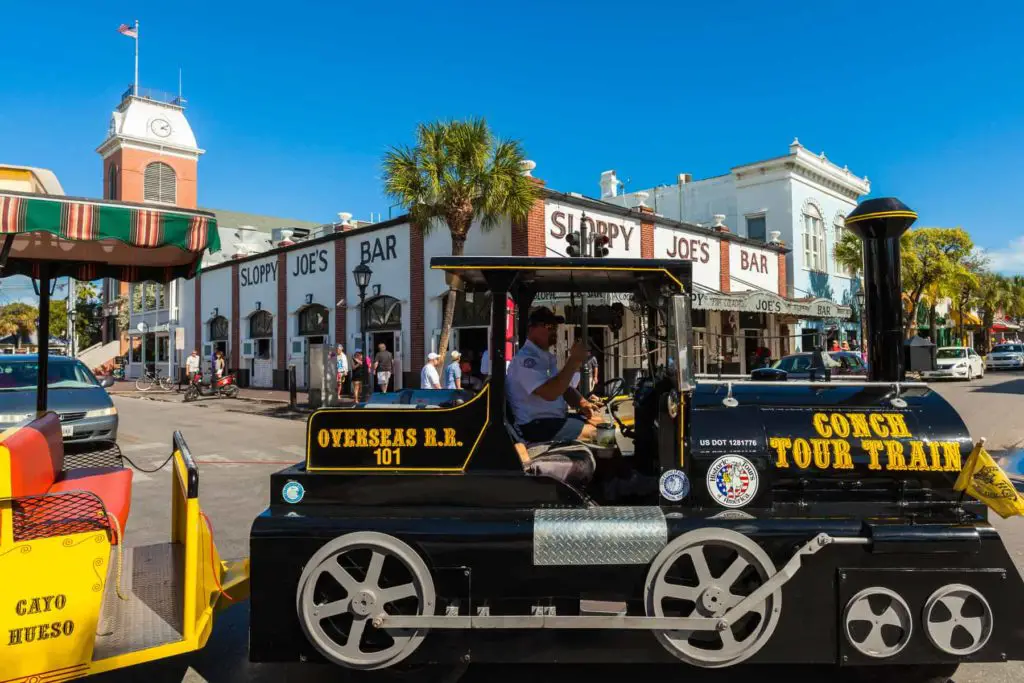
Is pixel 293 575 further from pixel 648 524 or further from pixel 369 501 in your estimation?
pixel 648 524

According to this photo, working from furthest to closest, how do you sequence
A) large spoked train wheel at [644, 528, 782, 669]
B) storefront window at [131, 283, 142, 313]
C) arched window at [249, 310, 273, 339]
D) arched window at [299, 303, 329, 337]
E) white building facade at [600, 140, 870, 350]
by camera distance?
storefront window at [131, 283, 142, 313], arched window at [249, 310, 273, 339], white building facade at [600, 140, 870, 350], arched window at [299, 303, 329, 337], large spoked train wheel at [644, 528, 782, 669]

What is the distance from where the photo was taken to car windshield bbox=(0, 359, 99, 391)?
911 cm

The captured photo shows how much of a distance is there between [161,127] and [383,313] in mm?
34079

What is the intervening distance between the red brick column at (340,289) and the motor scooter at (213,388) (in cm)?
392

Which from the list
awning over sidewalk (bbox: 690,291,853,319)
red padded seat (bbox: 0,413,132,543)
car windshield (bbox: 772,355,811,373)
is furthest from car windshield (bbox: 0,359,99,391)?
car windshield (bbox: 772,355,811,373)

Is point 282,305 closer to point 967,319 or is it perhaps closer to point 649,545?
point 649,545

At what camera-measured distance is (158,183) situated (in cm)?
4494

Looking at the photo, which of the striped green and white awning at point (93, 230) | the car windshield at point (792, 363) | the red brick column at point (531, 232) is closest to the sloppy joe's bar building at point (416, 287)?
the red brick column at point (531, 232)

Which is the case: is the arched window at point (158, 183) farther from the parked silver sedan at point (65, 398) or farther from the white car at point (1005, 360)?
the white car at point (1005, 360)

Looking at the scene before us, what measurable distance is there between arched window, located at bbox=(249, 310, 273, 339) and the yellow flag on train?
85.7 ft

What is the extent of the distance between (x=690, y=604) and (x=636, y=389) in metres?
1.41

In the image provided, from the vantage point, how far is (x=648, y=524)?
317 cm

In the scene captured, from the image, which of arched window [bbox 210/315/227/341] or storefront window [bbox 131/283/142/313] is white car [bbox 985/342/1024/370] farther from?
storefront window [bbox 131/283/142/313]

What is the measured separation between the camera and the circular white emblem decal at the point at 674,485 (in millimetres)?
3326
